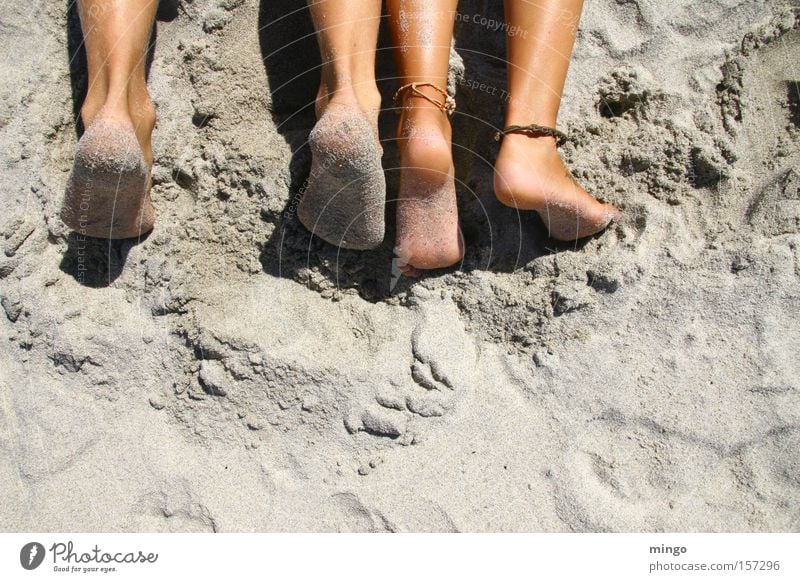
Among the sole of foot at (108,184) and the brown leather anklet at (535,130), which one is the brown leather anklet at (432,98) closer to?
the brown leather anklet at (535,130)

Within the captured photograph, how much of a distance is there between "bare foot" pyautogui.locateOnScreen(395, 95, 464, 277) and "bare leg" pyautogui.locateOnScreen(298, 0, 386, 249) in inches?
2.6

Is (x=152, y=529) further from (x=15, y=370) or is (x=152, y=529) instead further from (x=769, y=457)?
(x=769, y=457)

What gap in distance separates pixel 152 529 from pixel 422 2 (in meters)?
1.09

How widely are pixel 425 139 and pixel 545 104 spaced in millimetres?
255

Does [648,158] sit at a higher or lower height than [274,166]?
higher

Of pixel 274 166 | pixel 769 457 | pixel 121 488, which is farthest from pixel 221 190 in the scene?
pixel 769 457

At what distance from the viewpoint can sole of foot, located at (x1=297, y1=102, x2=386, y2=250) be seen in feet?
3.07

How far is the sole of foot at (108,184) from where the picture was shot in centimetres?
95

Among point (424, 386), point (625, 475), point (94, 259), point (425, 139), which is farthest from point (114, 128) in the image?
Answer: point (625, 475)

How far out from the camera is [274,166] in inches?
45.8

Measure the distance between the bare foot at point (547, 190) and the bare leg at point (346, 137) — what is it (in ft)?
0.77

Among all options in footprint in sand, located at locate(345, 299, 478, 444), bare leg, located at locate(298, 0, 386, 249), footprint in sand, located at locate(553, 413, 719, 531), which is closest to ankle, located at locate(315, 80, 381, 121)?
bare leg, located at locate(298, 0, 386, 249)
